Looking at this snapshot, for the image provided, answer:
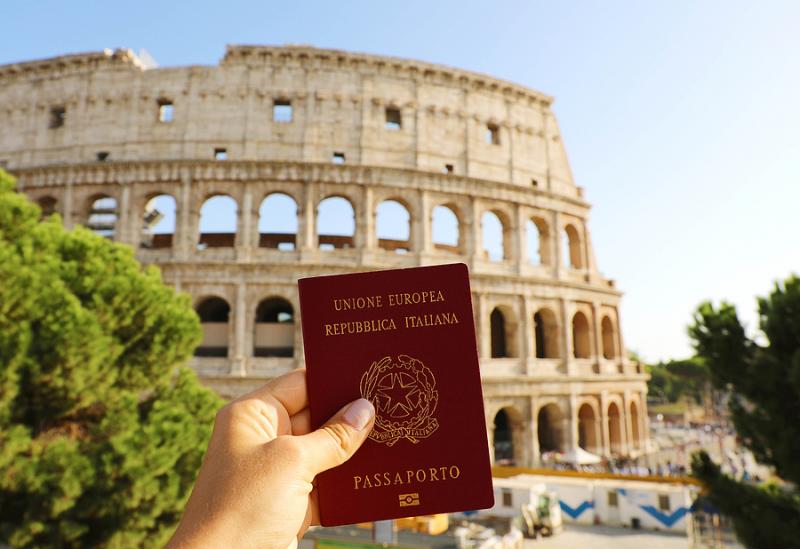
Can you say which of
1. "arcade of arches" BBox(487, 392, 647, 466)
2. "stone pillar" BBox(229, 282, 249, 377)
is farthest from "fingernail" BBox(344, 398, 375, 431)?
"arcade of arches" BBox(487, 392, 647, 466)

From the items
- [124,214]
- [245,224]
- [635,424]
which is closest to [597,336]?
[635,424]

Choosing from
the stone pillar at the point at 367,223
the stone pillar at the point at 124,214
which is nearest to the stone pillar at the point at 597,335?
the stone pillar at the point at 367,223

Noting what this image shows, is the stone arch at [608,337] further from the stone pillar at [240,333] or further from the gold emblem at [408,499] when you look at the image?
the gold emblem at [408,499]

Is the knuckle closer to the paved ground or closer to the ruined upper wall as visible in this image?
the paved ground

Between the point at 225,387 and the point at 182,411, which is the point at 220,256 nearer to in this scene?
the point at 225,387

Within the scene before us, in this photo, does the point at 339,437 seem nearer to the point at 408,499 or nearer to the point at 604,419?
the point at 408,499
